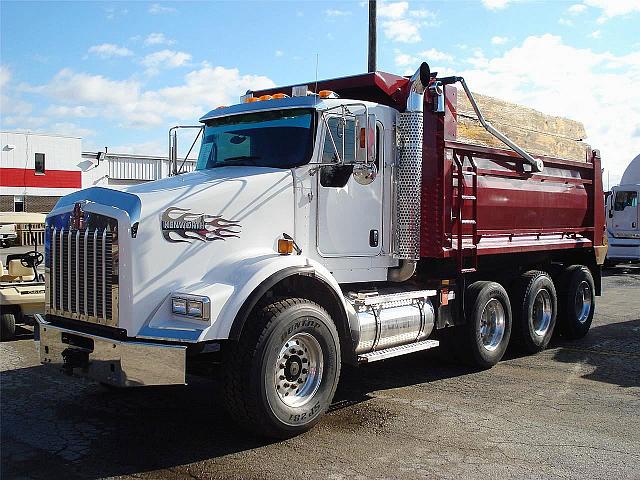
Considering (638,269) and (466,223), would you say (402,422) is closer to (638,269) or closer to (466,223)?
(466,223)

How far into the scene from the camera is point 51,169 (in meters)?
40.1

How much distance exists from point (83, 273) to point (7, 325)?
191 inches

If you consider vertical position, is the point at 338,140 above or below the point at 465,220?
above

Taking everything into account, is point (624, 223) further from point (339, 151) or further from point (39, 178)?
point (39, 178)

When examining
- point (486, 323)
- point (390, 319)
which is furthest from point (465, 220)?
point (390, 319)

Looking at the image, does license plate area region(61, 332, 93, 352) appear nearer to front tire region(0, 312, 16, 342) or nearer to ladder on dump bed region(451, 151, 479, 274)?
ladder on dump bed region(451, 151, 479, 274)

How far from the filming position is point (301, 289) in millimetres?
5949

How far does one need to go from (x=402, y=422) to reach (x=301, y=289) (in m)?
1.49

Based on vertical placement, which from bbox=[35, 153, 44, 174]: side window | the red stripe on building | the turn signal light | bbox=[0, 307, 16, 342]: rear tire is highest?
bbox=[35, 153, 44, 174]: side window

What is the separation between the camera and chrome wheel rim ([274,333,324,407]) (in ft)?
18.3

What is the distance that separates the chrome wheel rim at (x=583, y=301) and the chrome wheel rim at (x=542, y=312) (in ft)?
3.24

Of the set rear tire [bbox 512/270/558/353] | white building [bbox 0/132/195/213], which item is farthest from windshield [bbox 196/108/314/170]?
white building [bbox 0/132/195/213]

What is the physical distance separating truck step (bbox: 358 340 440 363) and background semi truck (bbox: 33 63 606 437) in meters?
0.02

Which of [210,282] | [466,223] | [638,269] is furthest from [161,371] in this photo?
[638,269]
